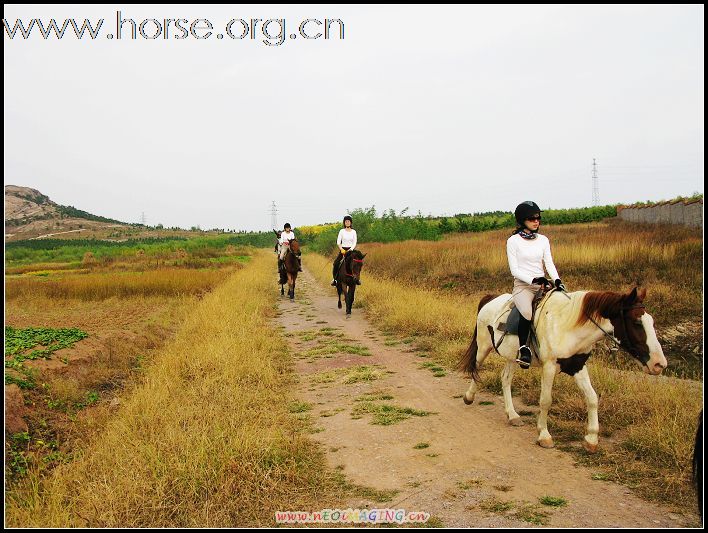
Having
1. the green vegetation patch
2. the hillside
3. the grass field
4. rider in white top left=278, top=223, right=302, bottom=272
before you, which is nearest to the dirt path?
the grass field

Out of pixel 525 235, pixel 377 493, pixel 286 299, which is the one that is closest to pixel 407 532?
pixel 377 493

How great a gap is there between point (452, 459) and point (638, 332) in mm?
2001

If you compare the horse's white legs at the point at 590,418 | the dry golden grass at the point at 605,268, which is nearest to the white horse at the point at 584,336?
the horse's white legs at the point at 590,418

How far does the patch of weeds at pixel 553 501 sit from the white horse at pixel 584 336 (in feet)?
3.29

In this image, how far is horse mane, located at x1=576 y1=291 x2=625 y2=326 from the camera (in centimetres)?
430

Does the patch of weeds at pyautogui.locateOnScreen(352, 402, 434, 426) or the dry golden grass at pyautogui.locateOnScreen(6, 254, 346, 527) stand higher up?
the dry golden grass at pyautogui.locateOnScreen(6, 254, 346, 527)

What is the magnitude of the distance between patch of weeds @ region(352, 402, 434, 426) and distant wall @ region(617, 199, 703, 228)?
19.3 m

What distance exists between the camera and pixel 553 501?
3.52 m

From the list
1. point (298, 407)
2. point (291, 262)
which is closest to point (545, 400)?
point (298, 407)

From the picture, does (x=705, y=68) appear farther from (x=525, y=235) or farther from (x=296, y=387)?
(x=296, y=387)

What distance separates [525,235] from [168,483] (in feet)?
13.7

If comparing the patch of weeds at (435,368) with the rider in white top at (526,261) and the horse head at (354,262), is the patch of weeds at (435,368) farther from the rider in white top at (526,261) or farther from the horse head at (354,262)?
the horse head at (354,262)

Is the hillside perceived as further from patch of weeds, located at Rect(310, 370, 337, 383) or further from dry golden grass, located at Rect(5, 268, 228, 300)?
patch of weeds, located at Rect(310, 370, 337, 383)

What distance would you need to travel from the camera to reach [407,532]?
127 inches
